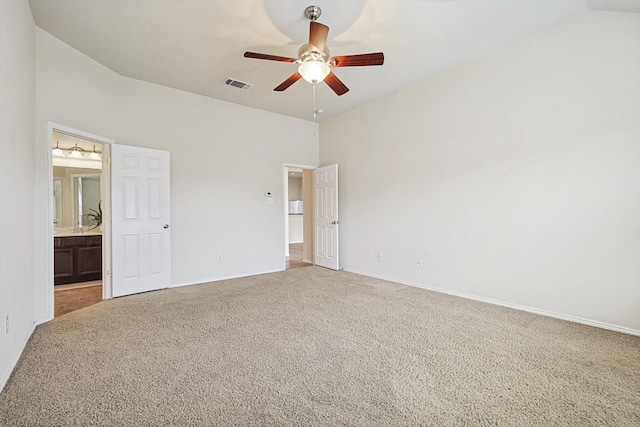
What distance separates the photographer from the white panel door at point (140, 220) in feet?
12.6

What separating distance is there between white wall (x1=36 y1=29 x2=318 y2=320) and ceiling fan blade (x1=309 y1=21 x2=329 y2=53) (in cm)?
285

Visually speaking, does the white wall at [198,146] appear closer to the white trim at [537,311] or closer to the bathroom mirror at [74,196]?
the bathroom mirror at [74,196]

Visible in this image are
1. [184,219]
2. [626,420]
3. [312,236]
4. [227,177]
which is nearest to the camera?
[626,420]

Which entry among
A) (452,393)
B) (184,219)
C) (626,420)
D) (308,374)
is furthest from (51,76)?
(626,420)

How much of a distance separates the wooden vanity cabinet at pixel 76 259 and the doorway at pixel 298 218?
325cm

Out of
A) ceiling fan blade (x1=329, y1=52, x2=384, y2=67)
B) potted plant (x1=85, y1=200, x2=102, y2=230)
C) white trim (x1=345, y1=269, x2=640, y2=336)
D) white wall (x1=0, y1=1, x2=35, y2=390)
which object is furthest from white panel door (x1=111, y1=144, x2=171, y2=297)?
white trim (x1=345, y1=269, x2=640, y2=336)

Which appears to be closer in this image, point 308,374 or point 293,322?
point 308,374

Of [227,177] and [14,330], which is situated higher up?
[227,177]

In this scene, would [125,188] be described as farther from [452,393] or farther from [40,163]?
[452,393]

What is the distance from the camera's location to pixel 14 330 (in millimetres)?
2195

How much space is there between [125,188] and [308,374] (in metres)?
3.53

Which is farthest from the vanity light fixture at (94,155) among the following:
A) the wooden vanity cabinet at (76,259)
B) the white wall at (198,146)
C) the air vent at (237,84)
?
the air vent at (237,84)

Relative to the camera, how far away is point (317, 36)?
2422 millimetres

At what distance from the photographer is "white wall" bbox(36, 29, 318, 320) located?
3.20m
